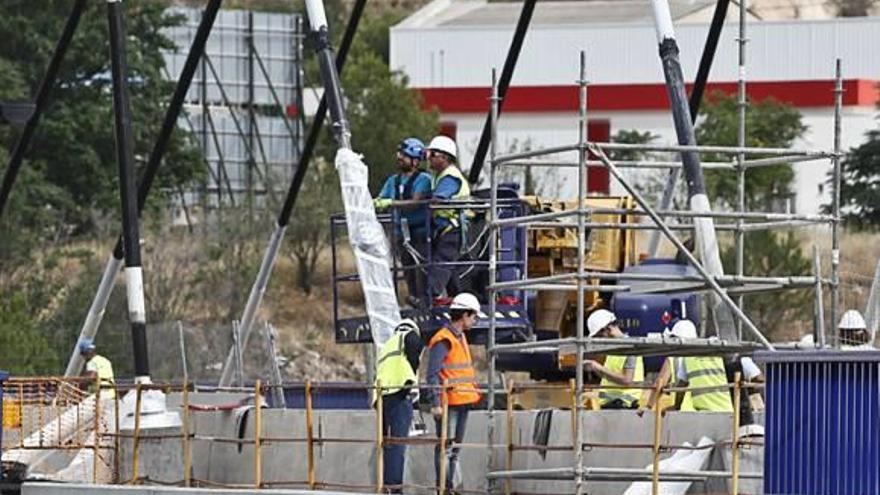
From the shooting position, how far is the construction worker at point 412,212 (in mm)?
24906

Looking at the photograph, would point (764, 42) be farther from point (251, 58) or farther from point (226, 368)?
point (226, 368)

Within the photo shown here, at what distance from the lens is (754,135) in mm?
70562

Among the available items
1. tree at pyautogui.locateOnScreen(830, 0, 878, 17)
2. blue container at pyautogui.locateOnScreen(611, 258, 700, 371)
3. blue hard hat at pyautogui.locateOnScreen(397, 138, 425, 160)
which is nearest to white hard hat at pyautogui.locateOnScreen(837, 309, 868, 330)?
blue container at pyautogui.locateOnScreen(611, 258, 700, 371)

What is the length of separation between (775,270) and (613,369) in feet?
117

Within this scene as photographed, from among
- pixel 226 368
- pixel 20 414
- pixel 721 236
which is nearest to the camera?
pixel 20 414

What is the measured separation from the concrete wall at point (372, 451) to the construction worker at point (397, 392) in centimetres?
27

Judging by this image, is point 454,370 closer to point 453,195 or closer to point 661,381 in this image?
point 661,381

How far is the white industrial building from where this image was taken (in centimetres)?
7619

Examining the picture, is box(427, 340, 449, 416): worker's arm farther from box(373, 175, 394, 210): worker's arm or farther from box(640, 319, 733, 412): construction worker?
box(373, 175, 394, 210): worker's arm

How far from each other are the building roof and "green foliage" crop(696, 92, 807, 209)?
659 centimetres

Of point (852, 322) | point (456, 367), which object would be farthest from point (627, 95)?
point (456, 367)

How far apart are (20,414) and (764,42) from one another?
182ft

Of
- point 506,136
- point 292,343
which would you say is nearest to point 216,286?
point 292,343

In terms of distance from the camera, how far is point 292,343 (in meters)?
61.8
